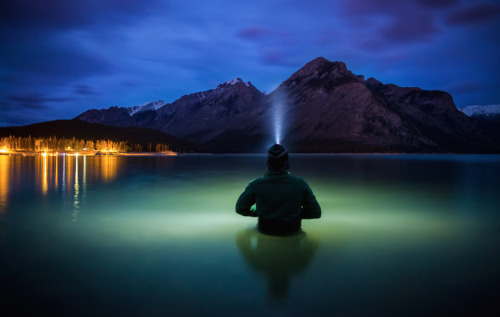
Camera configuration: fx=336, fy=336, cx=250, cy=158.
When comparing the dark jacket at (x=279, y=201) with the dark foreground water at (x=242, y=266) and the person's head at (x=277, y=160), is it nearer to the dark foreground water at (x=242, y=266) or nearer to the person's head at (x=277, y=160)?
the person's head at (x=277, y=160)

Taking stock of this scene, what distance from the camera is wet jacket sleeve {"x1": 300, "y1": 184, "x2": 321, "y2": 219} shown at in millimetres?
7977

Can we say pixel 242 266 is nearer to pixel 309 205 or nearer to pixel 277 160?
pixel 309 205

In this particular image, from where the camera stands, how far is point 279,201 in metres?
8.07

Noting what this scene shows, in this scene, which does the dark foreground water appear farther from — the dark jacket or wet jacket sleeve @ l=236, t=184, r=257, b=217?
wet jacket sleeve @ l=236, t=184, r=257, b=217

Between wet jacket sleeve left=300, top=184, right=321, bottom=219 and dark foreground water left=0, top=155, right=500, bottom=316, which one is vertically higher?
wet jacket sleeve left=300, top=184, right=321, bottom=219

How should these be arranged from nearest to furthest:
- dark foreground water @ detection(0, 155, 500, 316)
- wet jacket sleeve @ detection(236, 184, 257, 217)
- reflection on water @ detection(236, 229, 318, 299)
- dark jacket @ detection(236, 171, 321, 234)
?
dark foreground water @ detection(0, 155, 500, 316), reflection on water @ detection(236, 229, 318, 299), dark jacket @ detection(236, 171, 321, 234), wet jacket sleeve @ detection(236, 184, 257, 217)

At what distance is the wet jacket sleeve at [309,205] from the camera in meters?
7.98

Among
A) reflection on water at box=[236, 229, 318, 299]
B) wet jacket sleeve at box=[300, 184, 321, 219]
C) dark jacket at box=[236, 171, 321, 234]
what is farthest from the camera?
wet jacket sleeve at box=[300, 184, 321, 219]

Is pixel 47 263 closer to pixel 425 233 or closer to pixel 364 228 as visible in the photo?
pixel 364 228

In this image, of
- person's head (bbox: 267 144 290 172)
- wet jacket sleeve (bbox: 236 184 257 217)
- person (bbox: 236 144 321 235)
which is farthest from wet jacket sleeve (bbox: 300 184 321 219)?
wet jacket sleeve (bbox: 236 184 257 217)

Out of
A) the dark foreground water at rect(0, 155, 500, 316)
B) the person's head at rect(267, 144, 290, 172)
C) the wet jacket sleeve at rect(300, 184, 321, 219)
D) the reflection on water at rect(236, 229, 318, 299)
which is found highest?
the person's head at rect(267, 144, 290, 172)

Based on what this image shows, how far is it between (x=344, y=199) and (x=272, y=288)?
13006mm

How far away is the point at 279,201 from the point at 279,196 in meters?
0.18

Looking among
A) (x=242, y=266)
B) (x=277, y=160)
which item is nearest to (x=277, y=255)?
(x=242, y=266)
